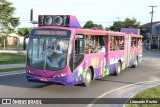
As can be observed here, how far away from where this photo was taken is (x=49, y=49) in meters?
13.6

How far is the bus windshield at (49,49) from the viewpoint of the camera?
13.4 meters

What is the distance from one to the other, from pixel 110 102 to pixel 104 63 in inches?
223

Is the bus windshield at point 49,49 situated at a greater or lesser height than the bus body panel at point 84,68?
greater

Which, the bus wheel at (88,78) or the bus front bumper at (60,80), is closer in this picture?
the bus front bumper at (60,80)

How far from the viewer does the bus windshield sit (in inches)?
529

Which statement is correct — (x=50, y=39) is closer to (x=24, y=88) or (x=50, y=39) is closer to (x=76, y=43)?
(x=76, y=43)

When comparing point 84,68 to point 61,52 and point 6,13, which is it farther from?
point 6,13

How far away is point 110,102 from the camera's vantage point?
38.9 ft

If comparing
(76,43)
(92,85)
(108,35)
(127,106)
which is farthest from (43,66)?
(108,35)

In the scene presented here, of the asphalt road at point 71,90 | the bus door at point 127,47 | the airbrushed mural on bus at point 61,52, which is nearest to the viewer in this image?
the asphalt road at point 71,90

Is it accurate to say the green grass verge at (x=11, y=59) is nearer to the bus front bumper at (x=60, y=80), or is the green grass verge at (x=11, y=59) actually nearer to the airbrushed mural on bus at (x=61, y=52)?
the airbrushed mural on bus at (x=61, y=52)

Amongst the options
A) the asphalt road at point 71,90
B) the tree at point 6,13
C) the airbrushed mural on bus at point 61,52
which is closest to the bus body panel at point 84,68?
the airbrushed mural on bus at point 61,52

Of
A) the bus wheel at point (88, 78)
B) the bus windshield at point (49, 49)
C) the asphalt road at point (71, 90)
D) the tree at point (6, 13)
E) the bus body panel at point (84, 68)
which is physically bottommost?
the asphalt road at point (71, 90)

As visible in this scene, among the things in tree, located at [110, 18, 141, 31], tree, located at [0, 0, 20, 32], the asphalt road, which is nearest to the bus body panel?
the asphalt road
